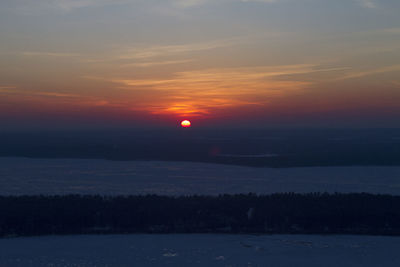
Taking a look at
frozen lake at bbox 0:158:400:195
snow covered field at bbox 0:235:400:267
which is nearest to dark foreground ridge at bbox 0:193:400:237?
snow covered field at bbox 0:235:400:267

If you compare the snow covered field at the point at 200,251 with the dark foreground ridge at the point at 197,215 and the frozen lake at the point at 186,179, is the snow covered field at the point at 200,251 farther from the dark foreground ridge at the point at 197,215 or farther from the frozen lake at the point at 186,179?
the frozen lake at the point at 186,179

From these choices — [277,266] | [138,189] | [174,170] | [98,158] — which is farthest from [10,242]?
[98,158]

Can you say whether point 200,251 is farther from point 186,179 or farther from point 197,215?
point 186,179

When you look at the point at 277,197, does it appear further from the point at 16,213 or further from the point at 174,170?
the point at 174,170

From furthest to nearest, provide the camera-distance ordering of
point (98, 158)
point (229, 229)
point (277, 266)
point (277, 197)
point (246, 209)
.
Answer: point (98, 158), point (277, 197), point (246, 209), point (229, 229), point (277, 266)

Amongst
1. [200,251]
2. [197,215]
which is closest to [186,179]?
[197,215]
